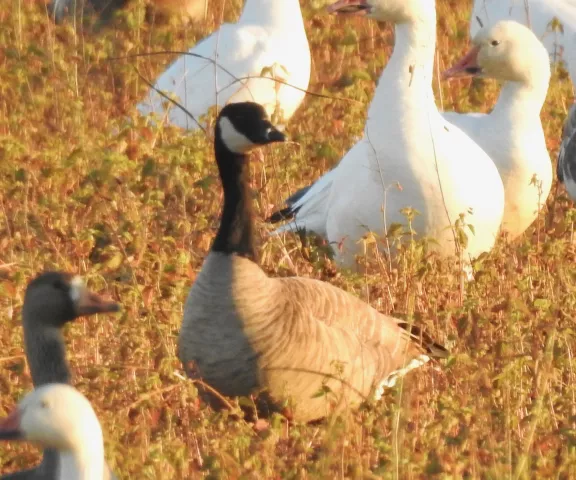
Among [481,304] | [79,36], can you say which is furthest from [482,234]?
[79,36]

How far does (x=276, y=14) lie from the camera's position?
8922 millimetres

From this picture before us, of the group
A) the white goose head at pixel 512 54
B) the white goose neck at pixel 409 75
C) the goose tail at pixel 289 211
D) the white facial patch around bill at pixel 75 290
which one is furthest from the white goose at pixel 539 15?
the white facial patch around bill at pixel 75 290

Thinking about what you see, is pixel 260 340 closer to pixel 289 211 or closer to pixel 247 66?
pixel 289 211

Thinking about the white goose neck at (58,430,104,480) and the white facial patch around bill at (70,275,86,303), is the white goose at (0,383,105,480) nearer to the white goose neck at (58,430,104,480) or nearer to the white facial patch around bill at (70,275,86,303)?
the white goose neck at (58,430,104,480)

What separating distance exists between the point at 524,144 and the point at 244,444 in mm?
3380

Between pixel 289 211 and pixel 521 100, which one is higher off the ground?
pixel 521 100

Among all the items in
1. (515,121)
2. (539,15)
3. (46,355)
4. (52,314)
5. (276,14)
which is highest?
(539,15)

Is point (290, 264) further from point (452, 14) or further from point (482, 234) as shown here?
point (452, 14)

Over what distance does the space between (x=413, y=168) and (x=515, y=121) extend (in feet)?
3.61

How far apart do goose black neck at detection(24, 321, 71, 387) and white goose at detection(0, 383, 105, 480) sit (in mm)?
855

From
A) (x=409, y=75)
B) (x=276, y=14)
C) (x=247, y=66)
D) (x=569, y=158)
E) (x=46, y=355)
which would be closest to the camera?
(x=46, y=355)

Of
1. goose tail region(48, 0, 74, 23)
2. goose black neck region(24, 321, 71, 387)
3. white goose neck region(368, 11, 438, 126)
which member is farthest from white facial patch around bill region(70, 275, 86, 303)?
goose tail region(48, 0, 74, 23)

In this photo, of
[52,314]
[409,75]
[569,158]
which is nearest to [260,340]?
[52,314]

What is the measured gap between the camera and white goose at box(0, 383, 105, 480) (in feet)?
11.6
